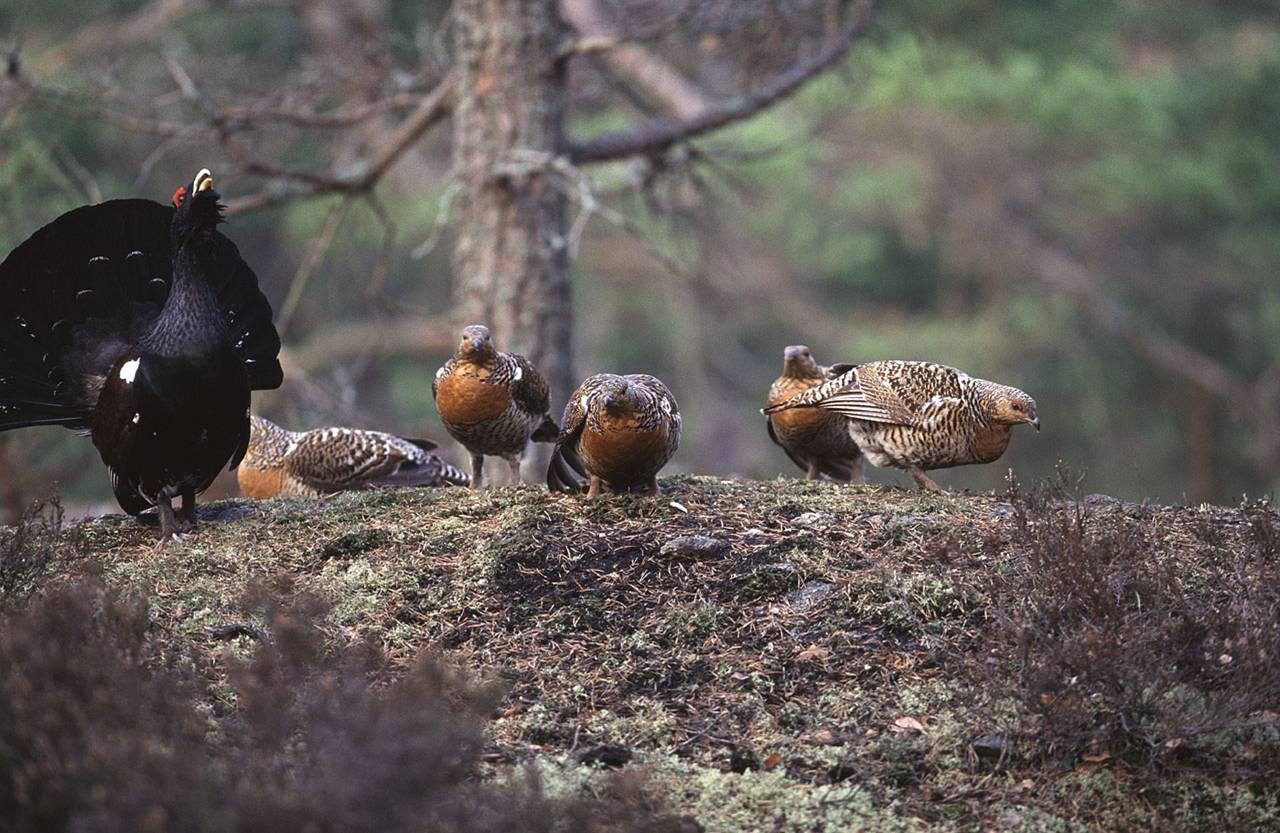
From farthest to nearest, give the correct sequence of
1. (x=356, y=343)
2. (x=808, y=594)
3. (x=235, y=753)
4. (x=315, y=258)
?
(x=356, y=343) → (x=315, y=258) → (x=808, y=594) → (x=235, y=753)

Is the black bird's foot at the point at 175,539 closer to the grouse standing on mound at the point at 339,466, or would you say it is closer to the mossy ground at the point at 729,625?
the mossy ground at the point at 729,625

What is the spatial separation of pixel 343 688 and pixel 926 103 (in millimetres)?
16781

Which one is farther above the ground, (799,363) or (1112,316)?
(1112,316)

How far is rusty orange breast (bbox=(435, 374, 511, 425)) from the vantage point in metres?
7.69

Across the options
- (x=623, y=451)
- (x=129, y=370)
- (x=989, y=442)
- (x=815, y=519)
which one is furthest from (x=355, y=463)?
(x=989, y=442)

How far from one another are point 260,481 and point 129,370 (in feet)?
6.90

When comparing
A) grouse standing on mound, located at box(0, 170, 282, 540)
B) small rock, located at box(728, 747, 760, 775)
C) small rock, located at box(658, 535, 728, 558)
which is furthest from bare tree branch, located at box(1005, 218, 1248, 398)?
small rock, located at box(728, 747, 760, 775)

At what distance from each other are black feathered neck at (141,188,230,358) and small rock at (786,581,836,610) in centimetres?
294

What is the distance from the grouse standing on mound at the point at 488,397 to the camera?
25.2 feet

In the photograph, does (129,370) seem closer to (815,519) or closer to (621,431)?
(621,431)

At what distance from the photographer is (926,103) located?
19.5 meters

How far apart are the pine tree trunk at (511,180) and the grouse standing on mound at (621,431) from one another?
407cm

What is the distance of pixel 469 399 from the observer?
7699 mm

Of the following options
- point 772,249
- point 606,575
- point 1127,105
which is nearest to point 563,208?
point 606,575
